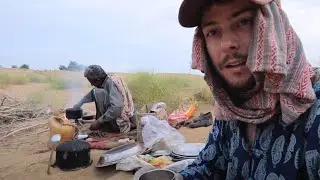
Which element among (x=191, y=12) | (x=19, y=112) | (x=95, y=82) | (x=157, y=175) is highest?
(x=191, y=12)

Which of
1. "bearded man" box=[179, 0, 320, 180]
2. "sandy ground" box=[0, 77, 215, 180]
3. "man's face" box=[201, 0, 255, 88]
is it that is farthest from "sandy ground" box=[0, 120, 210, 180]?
"man's face" box=[201, 0, 255, 88]

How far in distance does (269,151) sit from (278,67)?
0.40m

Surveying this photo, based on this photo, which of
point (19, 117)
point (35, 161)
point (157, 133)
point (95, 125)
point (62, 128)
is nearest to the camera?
point (157, 133)

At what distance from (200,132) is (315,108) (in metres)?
5.14

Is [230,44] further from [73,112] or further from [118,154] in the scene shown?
[73,112]

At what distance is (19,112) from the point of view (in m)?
9.62

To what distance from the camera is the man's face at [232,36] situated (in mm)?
1451

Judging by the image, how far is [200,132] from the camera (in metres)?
6.45

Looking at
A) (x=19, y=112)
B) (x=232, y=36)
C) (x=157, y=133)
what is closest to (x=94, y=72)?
(x=157, y=133)

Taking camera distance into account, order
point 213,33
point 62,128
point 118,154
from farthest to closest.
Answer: point 62,128 → point 118,154 → point 213,33

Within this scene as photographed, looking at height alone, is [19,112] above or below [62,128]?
below

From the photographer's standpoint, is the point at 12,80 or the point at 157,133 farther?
the point at 12,80

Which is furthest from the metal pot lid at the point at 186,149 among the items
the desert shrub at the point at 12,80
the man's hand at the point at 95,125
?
the desert shrub at the point at 12,80

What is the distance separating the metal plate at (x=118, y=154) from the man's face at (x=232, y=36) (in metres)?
3.24
